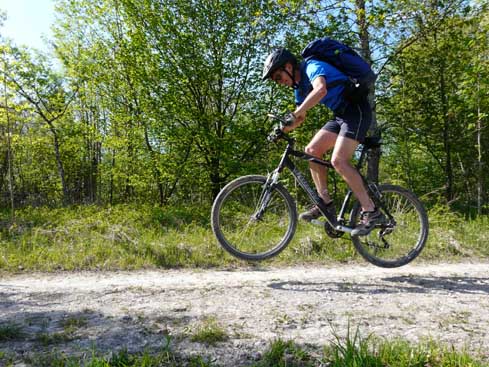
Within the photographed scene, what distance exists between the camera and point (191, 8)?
38.5 ft

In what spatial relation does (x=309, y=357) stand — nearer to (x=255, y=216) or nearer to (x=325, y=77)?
(x=255, y=216)

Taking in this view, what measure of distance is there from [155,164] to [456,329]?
1137 cm

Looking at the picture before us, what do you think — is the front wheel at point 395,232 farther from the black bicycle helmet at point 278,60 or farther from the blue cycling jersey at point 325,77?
the black bicycle helmet at point 278,60

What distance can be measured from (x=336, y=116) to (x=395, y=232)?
1.68m

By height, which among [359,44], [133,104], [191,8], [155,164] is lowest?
[155,164]

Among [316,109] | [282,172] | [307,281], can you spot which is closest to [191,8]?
[316,109]

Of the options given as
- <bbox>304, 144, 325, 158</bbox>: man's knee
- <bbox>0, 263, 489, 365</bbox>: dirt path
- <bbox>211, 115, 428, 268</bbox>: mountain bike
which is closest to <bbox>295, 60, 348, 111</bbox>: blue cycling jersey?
<bbox>304, 144, 325, 158</bbox>: man's knee

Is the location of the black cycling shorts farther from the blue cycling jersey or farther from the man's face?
the man's face

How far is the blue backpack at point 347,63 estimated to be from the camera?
385 centimetres

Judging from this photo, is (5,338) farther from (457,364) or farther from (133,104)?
(133,104)

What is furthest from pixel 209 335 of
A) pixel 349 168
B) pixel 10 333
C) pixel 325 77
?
pixel 325 77

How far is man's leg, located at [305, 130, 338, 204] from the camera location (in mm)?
4203

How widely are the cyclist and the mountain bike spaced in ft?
0.36

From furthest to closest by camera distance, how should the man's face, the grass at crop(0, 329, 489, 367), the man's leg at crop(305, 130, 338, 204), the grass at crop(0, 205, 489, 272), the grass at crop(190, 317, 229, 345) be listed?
the grass at crop(0, 205, 489, 272), the man's leg at crop(305, 130, 338, 204), the man's face, the grass at crop(190, 317, 229, 345), the grass at crop(0, 329, 489, 367)
